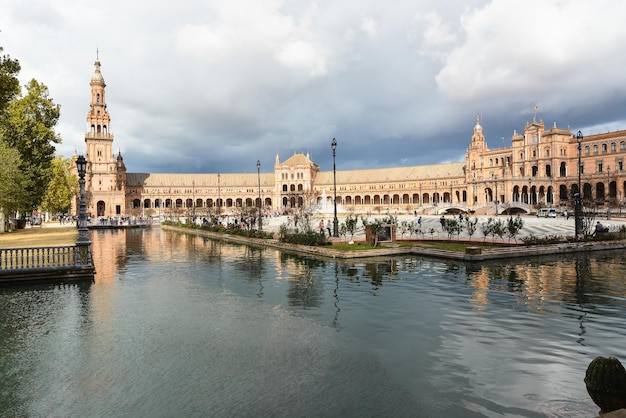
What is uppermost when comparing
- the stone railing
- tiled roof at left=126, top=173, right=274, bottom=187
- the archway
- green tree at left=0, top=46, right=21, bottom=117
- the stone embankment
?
tiled roof at left=126, top=173, right=274, bottom=187

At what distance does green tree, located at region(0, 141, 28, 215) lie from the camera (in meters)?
37.0

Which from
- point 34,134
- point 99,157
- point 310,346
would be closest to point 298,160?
point 99,157

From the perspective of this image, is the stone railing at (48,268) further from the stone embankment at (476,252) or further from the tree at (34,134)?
the tree at (34,134)

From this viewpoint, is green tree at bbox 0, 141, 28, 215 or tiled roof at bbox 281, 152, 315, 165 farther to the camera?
tiled roof at bbox 281, 152, 315, 165

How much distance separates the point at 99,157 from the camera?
116m

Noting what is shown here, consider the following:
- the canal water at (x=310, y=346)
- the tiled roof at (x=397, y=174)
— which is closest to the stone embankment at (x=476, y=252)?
the canal water at (x=310, y=346)

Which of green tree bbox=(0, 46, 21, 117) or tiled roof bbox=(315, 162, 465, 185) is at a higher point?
tiled roof bbox=(315, 162, 465, 185)

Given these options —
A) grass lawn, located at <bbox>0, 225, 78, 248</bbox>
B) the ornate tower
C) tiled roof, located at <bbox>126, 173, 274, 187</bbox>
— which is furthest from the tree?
tiled roof, located at <bbox>126, 173, 274, 187</bbox>

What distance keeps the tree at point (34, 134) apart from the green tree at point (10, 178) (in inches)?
68.3

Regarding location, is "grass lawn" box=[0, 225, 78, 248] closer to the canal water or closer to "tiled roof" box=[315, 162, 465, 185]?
the canal water

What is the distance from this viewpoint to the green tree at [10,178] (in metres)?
37.0

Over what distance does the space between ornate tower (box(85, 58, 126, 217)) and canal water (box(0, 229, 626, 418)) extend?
110 m

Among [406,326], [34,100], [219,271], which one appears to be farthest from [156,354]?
[34,100]

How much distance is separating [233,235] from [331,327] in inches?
1269
